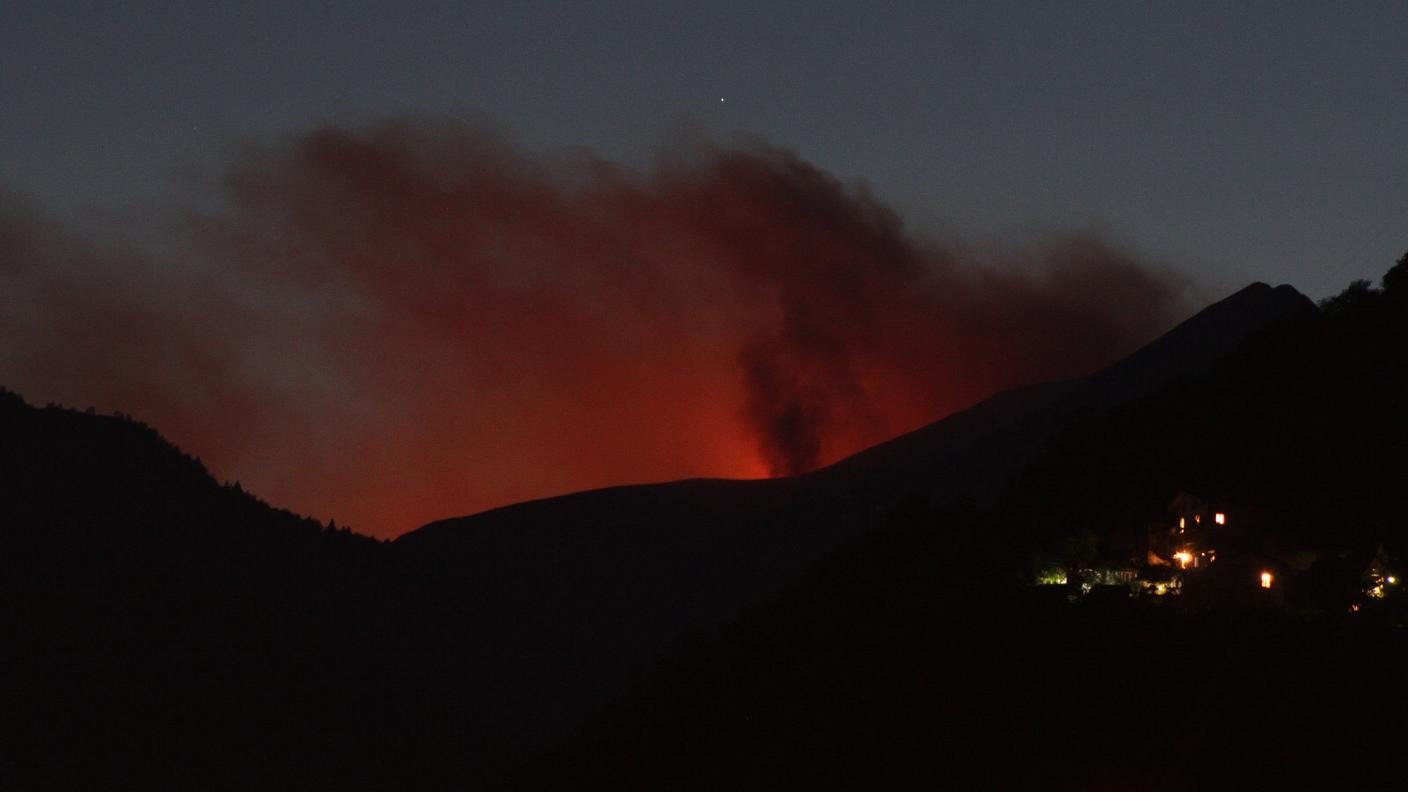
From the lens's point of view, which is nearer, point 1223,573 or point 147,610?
point 1223,573

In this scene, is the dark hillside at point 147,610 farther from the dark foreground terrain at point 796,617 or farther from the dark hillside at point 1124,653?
the dark hillside at point 1124,653

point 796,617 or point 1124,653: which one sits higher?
point 796,617

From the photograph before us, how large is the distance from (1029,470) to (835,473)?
50949mm

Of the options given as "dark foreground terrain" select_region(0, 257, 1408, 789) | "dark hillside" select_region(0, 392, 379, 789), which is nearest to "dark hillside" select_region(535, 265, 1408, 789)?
"dark foreground terrain" select_region(0, 257, 1408, 789)

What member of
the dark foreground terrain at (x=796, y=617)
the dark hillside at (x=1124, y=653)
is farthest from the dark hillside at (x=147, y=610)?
the dark hillside at (x=1124, y=653)

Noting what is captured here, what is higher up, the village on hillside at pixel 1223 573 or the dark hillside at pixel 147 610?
the dark hillside at pixel 147 610

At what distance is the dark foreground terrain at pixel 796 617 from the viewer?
1826 inches

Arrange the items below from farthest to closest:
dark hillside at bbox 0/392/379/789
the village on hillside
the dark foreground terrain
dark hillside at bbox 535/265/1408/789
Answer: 1. dark hillside at bbox 0/392/379/789
2. the village on hillside
3. the dark foreground terrain
4. dark hillside at bbox 535/265/1408/789

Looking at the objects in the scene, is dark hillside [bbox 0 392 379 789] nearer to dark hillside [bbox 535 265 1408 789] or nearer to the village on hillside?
dark hillside [bbox 535 265 1408 789]

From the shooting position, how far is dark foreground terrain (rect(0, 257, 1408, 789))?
4638 cm

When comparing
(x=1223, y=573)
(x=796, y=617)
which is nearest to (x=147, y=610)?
(x=796, y=617)

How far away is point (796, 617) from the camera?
236 feet

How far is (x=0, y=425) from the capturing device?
90.9 m

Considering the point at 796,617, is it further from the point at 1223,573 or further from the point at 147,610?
the point at 147,610
